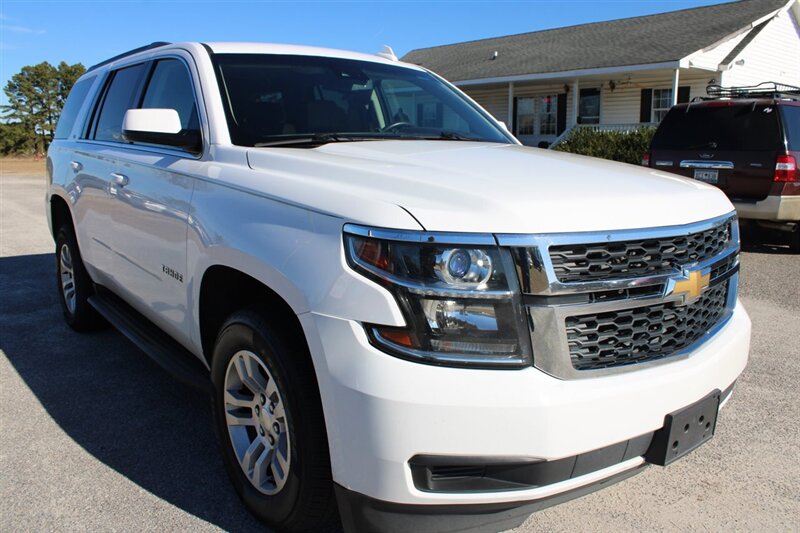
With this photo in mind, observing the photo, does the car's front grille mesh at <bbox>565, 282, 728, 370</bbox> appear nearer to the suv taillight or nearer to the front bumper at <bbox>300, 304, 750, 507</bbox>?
the front bumper at <bbox>300, 304, 750, 507</bbox>

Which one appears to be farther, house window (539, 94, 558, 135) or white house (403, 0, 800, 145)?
house window (539, 94, 558, 135)

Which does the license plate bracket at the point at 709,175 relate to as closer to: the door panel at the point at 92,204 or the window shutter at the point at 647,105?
the door panel at the point at 92,204

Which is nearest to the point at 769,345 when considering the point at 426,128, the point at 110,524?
the point at 426,128

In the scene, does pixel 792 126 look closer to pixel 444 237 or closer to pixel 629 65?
pixel 444 237

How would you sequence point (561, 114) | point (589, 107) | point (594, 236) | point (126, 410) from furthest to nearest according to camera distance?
point (561, 114)
point (589, 107)
point (126, 410)
point (594, 236)

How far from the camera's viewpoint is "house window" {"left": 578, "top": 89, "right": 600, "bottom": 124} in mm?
23688

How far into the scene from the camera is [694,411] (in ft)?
7.70

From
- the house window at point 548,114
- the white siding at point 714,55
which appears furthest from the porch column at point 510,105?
the white siding at point 714,55

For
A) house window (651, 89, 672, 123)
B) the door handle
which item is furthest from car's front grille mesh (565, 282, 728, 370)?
house window (651, 89, 672, 123)

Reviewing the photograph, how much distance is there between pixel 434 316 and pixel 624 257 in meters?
0.67

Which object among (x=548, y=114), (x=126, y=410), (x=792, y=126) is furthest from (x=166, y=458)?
(x=548, y=114)

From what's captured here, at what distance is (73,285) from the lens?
526cm

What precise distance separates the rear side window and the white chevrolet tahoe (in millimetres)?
6818

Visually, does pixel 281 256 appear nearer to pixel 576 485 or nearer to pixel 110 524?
pixel 576 485
